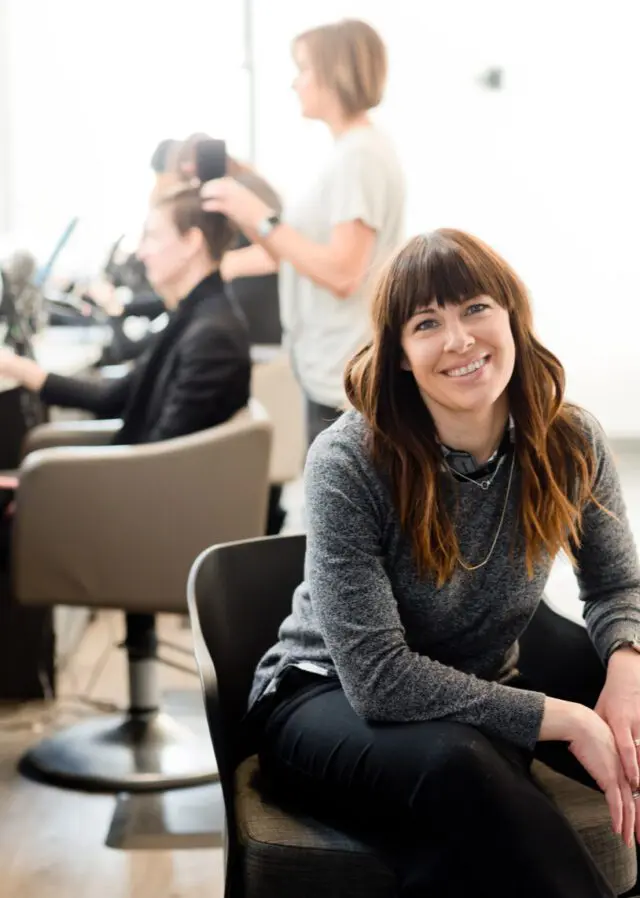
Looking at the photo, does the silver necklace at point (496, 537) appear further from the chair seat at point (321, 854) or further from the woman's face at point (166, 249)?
the woman's face at point (166, 249)

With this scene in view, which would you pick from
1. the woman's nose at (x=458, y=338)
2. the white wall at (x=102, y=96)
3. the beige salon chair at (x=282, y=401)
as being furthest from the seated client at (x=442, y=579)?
the white wall at (x=102, y=96)

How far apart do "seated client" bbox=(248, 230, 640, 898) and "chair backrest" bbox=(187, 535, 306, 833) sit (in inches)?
1.9

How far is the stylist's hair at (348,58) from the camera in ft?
8.25

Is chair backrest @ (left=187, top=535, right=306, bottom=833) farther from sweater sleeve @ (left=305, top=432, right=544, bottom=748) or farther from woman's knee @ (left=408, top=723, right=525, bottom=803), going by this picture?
woman's knee @ (left=408, top=723, right=525, bottom=803)

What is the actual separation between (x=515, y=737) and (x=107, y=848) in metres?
1.11

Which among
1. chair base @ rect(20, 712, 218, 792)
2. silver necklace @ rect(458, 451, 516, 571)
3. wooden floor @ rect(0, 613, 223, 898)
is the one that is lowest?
chair base @ rect(20, 712, 218, 792)

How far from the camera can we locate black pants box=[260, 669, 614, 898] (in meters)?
1.25

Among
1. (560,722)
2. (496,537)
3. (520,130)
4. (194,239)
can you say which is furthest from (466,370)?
(520,130)

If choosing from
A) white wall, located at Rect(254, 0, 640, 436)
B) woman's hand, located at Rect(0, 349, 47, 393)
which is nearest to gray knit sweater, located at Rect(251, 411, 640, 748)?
woman's hand, located at Rect(0, 349, 47, 393)

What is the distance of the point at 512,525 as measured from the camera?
4.92ft

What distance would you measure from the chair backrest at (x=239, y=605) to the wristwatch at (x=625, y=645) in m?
0.39

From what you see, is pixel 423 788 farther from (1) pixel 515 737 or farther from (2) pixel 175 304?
(2) pixel 175 304

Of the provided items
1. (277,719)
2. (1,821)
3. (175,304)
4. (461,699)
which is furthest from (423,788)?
(175,304)

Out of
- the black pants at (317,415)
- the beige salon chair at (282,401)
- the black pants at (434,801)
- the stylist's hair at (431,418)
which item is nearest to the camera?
the black pants at (434,801)
